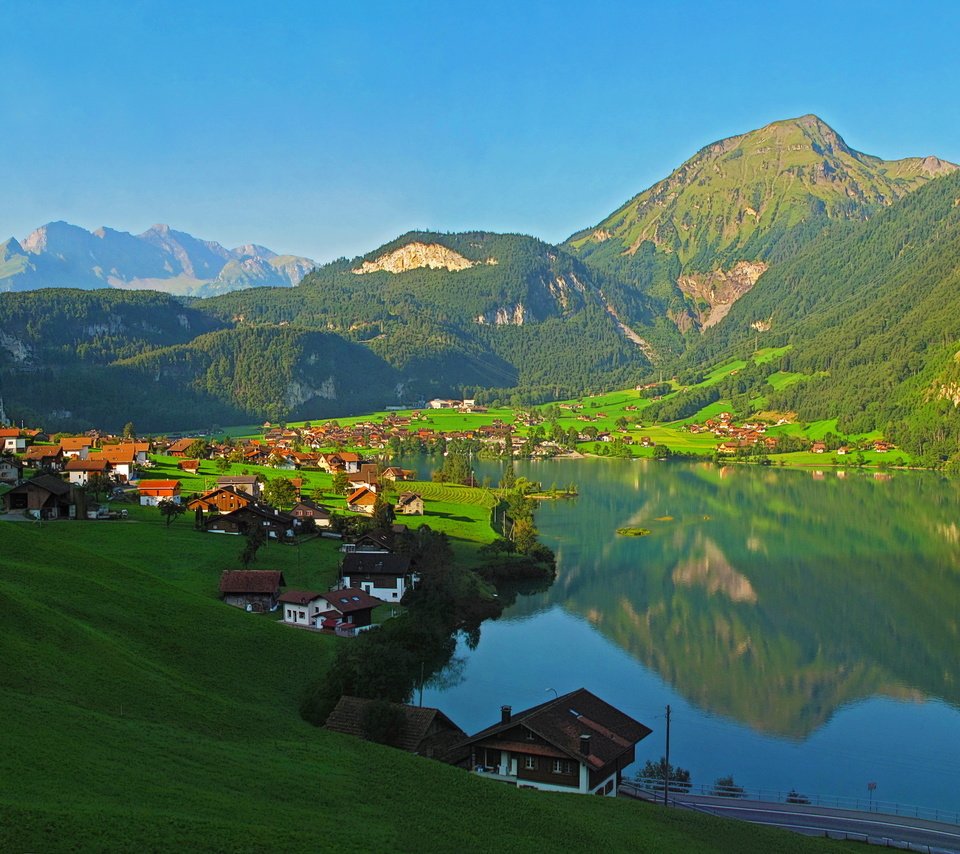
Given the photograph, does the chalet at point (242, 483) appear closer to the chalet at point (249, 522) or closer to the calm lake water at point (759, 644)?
the chalet at point (249, 522)

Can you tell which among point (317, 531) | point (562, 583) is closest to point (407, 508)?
point (317, 531)

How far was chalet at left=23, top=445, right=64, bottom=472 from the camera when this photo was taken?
6750 cm

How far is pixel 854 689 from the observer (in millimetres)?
38219

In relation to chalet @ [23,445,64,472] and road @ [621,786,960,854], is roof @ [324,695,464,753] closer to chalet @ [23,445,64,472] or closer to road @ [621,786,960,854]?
road @ [621,786,960,854]

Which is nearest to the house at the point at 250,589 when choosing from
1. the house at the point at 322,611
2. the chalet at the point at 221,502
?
the house at the point at 322,611

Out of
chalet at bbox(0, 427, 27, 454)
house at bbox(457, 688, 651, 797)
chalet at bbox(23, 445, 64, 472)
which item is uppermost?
chalet at bbox(0, 427, 27, 454)

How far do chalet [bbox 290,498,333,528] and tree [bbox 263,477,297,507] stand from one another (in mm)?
1033

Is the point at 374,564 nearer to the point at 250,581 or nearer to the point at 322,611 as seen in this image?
the point at 322,611

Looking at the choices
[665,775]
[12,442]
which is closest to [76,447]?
[12,442]

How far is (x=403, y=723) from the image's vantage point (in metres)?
24.6

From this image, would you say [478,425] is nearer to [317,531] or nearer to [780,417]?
[780,417]

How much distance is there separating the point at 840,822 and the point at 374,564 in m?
25.7

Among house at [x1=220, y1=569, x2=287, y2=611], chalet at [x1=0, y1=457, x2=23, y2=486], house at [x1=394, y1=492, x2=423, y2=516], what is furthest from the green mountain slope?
chalet at [x1=0, y1=457, x2=23, y2=486]

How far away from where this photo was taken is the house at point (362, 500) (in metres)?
66.6
